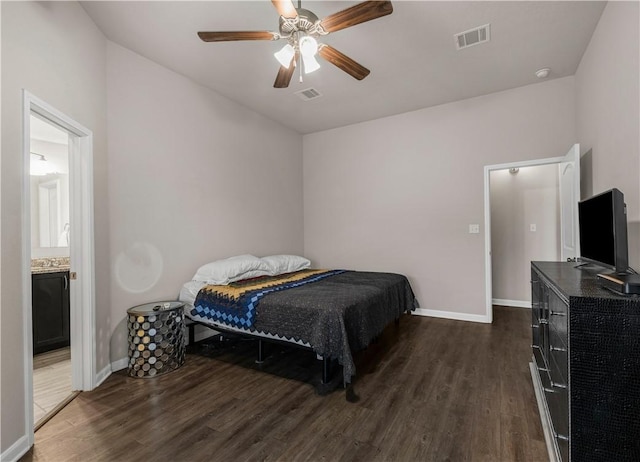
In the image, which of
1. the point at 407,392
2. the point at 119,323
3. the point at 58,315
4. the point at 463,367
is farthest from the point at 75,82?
the point at 463,367

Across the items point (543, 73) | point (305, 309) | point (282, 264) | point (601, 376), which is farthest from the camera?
point (282, 264)

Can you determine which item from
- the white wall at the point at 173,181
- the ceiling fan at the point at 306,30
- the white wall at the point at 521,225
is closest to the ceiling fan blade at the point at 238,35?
the ceiling fan at the point at 306,30

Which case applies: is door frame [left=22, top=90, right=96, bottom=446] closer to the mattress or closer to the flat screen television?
the mattress

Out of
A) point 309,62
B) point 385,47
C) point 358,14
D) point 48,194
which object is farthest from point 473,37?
point 48,194

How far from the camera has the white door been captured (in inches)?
111

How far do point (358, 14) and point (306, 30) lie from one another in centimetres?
39

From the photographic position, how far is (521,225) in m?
4.74

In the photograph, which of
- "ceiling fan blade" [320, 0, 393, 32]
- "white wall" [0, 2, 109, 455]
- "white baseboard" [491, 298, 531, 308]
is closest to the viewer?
"white wall" [0, 2, 109, 455]

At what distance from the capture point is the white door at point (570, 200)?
9.22 feet

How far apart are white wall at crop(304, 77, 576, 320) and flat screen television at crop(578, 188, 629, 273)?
199 centimetres

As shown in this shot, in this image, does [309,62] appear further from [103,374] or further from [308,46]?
[103,374]

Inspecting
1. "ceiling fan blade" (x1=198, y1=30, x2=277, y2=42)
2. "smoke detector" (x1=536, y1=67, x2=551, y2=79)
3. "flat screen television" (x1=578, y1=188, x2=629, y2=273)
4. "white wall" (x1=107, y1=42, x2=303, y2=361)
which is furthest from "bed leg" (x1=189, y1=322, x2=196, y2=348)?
"smoke detector" (x1=536, y1=67, x2=551, y2=79)

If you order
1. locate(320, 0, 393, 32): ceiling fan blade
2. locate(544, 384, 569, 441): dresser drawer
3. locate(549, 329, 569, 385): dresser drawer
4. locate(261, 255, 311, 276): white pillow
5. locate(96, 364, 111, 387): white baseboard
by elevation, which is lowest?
locate(96, 364, 111, 387): white baseboard

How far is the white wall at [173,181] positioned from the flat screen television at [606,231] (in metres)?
3.55
